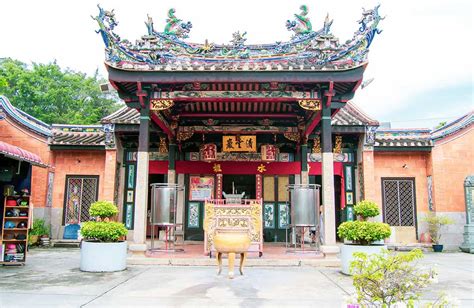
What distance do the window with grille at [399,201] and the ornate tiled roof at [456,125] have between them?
1.81 metres

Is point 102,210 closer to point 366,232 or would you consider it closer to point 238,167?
point 366,232

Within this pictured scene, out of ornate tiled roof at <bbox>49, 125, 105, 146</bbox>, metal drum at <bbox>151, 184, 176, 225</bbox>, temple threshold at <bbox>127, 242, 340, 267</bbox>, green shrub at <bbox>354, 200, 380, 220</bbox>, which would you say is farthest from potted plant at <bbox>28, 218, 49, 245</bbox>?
green shrub at <bbox>354, 200, 380, 220</bbox>

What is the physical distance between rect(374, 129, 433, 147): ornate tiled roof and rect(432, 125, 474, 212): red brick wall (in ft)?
1.55

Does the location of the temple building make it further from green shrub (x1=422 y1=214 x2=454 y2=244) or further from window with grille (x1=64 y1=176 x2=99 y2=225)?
green shrub (x1=422 y1=214 x2=454 y2=244)

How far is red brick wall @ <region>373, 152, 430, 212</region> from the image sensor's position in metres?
13.3

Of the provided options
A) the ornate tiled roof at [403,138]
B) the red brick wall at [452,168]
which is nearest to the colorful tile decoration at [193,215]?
the ornate tiled roof at [403,138]

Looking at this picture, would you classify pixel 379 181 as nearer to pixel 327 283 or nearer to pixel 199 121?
pixel 199 121

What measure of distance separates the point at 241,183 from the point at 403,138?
233 inches

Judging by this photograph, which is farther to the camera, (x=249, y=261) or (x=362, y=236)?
(x=249, y=261)

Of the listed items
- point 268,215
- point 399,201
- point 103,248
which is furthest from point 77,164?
point 399,201

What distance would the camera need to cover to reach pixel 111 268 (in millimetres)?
7746

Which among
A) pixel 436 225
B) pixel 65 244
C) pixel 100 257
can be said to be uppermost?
pixel 436 225

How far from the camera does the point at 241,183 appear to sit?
13367mm

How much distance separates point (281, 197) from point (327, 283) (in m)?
6.68
